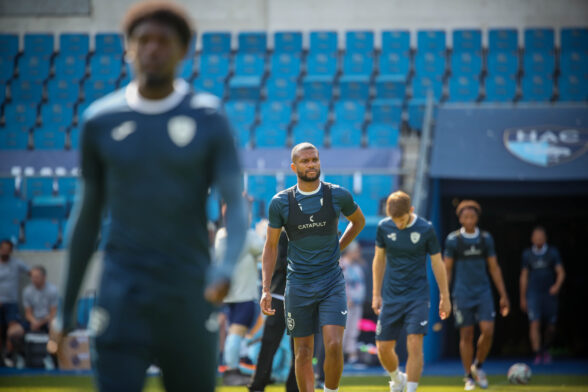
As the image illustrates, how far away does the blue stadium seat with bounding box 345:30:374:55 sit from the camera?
71.0ft

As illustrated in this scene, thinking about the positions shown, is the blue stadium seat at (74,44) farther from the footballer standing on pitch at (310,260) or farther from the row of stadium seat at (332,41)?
the footballer standing on pitch at (310,260)

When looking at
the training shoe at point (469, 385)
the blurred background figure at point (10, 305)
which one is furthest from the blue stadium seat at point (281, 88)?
the training shoe at point (469, 385)

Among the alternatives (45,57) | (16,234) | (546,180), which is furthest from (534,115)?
(45,57)

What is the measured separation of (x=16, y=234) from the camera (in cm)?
1628

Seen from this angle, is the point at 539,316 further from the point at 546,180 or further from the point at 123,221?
the point at 123,221

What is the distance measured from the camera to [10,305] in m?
14.3

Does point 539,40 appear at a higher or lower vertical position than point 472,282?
higher

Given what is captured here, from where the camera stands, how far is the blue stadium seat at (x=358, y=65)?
21.0 meters

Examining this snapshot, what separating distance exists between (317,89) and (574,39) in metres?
6.68

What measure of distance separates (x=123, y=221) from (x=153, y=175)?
0.22 meters

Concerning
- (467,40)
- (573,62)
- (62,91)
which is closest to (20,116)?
(62,91)

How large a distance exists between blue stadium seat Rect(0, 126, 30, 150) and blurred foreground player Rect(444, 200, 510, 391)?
11835 mm

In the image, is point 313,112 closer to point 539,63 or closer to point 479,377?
point 539,63

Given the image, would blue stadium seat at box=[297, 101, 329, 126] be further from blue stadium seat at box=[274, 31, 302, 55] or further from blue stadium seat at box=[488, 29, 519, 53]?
blue stadium seat at box=[488, 29, 519, 53]
